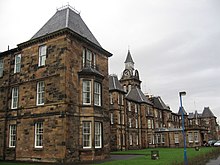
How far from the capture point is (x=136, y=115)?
5450 centimetres

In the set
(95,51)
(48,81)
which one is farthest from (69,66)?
(95,51)

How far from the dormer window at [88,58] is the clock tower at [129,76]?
141 ft

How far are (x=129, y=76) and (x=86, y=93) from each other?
47.1 metres

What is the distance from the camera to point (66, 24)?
25109mm

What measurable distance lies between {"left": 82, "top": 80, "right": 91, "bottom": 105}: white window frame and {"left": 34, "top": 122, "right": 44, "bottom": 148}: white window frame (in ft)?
15.6

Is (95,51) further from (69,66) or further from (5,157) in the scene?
(5,157)

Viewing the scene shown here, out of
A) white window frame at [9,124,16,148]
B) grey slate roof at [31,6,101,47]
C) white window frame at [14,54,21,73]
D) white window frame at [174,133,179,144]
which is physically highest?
grey slate roof at [31,6,101,47]

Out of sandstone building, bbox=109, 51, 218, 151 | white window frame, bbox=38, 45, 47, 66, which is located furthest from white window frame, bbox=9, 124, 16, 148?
sandstone building, bbox=109, 51, 218, 151

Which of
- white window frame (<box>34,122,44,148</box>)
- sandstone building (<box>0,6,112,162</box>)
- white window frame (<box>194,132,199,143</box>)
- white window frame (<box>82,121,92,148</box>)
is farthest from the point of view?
white window frame (<box>194,132,199,143</box>)

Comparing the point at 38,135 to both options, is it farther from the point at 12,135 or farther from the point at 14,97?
the point at 14,97

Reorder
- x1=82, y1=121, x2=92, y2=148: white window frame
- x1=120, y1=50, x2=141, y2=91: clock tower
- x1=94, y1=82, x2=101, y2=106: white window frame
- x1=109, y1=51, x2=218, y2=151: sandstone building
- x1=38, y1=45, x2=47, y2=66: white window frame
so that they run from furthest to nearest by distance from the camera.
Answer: x1=120, y1=50, x2=141, y2=91: clock tower, x1=109, y1=51, x2=218, y2=151: sandstone building, x1=94, y1=82, x2=101, y2=106: white window frame, x1=38, y1=45, x2=47, y2=66: white window frame, x1=82, y1=121, x2=92, y2=148: white window frame

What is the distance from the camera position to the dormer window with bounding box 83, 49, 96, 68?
25766 millimetres

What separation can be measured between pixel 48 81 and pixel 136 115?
33.8 m

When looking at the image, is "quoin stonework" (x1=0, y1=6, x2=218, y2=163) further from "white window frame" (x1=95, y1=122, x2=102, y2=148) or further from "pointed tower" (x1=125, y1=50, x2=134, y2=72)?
"pointed tower" (x1=125, y1=50, x2=134, y2=72)
